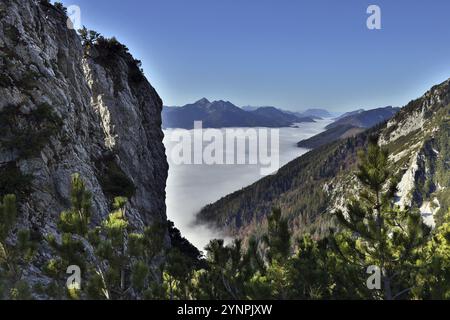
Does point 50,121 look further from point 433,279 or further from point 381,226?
point 433,279

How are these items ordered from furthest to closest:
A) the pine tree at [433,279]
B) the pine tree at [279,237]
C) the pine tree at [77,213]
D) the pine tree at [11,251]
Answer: the pine tree at [279,237] → the pine tree at [433,279] → the pine tree at [77,213] → the pine tree at [11,251]

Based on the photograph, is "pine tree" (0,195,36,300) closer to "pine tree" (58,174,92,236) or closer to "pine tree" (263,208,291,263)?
"pine tree" (58,174,92,236)

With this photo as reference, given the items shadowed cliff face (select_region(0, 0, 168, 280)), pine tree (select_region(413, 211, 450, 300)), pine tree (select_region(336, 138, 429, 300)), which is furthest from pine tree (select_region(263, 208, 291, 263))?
shadowed cliff face (select_region(0, 0, 168, 280))

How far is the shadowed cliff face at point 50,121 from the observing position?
21.5 meters

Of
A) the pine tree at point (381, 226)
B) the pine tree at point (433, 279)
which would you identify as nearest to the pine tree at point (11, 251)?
the pine tree at point (381, 226)

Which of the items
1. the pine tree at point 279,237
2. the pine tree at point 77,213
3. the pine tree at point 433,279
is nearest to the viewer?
the pine tree at point 77,213

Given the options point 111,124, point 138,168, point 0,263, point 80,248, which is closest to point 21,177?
point 0,263

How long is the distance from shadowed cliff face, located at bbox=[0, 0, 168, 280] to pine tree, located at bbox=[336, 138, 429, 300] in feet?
48.3

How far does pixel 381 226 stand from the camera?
16141 mm

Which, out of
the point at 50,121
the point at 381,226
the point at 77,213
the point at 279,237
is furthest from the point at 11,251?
the point at 381,226

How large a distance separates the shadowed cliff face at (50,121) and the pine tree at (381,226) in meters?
14.7

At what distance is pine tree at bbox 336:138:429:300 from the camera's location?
15.3m

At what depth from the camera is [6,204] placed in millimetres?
12852

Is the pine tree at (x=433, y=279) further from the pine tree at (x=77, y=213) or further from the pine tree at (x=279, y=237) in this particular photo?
the pine tree at (x=77, y=213)
